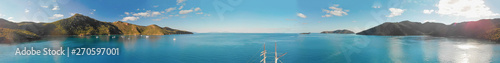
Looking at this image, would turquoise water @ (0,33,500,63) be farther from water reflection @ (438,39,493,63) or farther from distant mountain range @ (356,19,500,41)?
distant mountain range @ (356,19,500,41)

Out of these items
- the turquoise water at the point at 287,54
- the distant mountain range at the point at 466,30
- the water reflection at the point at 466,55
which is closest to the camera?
the turquoise water at the point at 287,54

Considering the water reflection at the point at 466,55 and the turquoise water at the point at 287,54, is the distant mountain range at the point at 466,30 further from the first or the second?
the turquoise water at the point at 287,54

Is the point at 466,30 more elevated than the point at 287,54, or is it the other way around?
the point at 466,30

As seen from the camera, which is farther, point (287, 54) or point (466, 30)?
point (466, 30)

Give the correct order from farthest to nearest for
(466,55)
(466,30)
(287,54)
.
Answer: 1. (466,30)
2. (287,54)
3. (466,55)

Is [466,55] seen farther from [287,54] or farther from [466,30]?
[466,30]

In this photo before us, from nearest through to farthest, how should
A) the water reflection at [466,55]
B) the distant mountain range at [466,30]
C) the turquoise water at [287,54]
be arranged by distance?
the turquoise water at [287,54]
the water reflection at [466,55]
the distant mountain range at [466,30]

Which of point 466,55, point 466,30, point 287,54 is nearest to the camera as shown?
point 466,55

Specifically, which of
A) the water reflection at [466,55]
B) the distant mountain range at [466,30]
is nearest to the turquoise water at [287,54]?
the water reflection at [466,55]

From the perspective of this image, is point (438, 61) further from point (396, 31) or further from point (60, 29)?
point (60, 29)

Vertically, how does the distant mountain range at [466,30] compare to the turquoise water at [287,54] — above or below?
above

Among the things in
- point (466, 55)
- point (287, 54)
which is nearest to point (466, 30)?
point (466, 55)

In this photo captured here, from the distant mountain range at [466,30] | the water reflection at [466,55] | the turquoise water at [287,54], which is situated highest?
the distant mountain range at [466,30]

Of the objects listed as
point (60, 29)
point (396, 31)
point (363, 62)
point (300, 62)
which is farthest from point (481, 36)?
point (60, 29)
